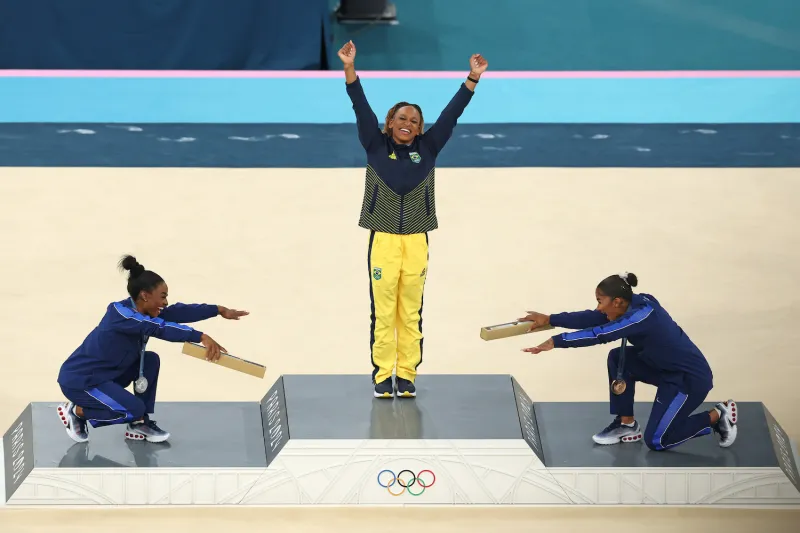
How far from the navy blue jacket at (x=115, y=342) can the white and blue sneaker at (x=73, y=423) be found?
0.22 meters

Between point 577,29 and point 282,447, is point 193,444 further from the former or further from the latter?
point 577,29

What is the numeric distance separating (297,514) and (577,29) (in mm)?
7207

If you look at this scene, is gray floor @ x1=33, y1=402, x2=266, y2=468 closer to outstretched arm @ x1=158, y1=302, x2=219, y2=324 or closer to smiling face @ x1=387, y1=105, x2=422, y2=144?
outstretched arm @ x1=158, y1=302, x2=219, y2=324

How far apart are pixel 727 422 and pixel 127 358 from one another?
8.61ft

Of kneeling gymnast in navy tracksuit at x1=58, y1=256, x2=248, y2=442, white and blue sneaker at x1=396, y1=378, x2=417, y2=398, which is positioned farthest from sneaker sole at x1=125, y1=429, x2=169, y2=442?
white and blue sneaker at x1=396, y1=378, x2=417, y2=398

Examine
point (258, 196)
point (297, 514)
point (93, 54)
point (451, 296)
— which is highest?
point (93, 54)

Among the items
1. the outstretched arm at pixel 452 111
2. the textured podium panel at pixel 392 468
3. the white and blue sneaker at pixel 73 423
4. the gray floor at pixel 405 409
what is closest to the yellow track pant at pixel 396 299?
the gray floor at pixel 405 409

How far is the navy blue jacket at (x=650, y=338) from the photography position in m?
5.48

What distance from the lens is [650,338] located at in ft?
18.4

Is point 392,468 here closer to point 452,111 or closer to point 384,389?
→ point 384,389

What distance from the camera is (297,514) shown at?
555cm

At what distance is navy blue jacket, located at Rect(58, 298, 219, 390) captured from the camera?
5.53 metres

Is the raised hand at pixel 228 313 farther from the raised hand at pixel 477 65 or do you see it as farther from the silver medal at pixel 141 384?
the raised hand at pixel 477 65

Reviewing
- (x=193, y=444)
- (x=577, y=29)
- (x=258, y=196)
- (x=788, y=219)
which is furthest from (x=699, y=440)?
(x=577, y=29)
